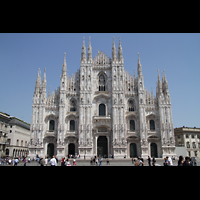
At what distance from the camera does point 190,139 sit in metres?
51.0

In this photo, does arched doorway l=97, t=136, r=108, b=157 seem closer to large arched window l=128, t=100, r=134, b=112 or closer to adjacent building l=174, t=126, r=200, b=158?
large arched window l=128, t=100, r=134, b=112

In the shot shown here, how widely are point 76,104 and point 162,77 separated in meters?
17.9

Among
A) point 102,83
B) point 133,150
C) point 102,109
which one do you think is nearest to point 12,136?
point 102,109

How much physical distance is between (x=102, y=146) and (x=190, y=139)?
25882mm

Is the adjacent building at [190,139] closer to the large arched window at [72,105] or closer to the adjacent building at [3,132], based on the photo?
the large arched window at [72,105]

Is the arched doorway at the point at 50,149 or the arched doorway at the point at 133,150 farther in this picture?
the arched doorway at the point at 133,150

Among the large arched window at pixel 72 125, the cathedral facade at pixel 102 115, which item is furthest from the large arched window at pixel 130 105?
the large arched window at pixel 72 125

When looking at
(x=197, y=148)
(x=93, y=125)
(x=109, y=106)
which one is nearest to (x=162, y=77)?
(x=109, y=106)

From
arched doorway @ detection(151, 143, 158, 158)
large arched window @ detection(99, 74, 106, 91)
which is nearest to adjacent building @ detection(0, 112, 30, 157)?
large arched window @ detection(99, 74, 106, 91)

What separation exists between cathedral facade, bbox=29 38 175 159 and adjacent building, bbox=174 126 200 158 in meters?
15.7

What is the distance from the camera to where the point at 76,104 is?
39.2 metres

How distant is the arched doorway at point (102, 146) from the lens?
3741 centimetres
